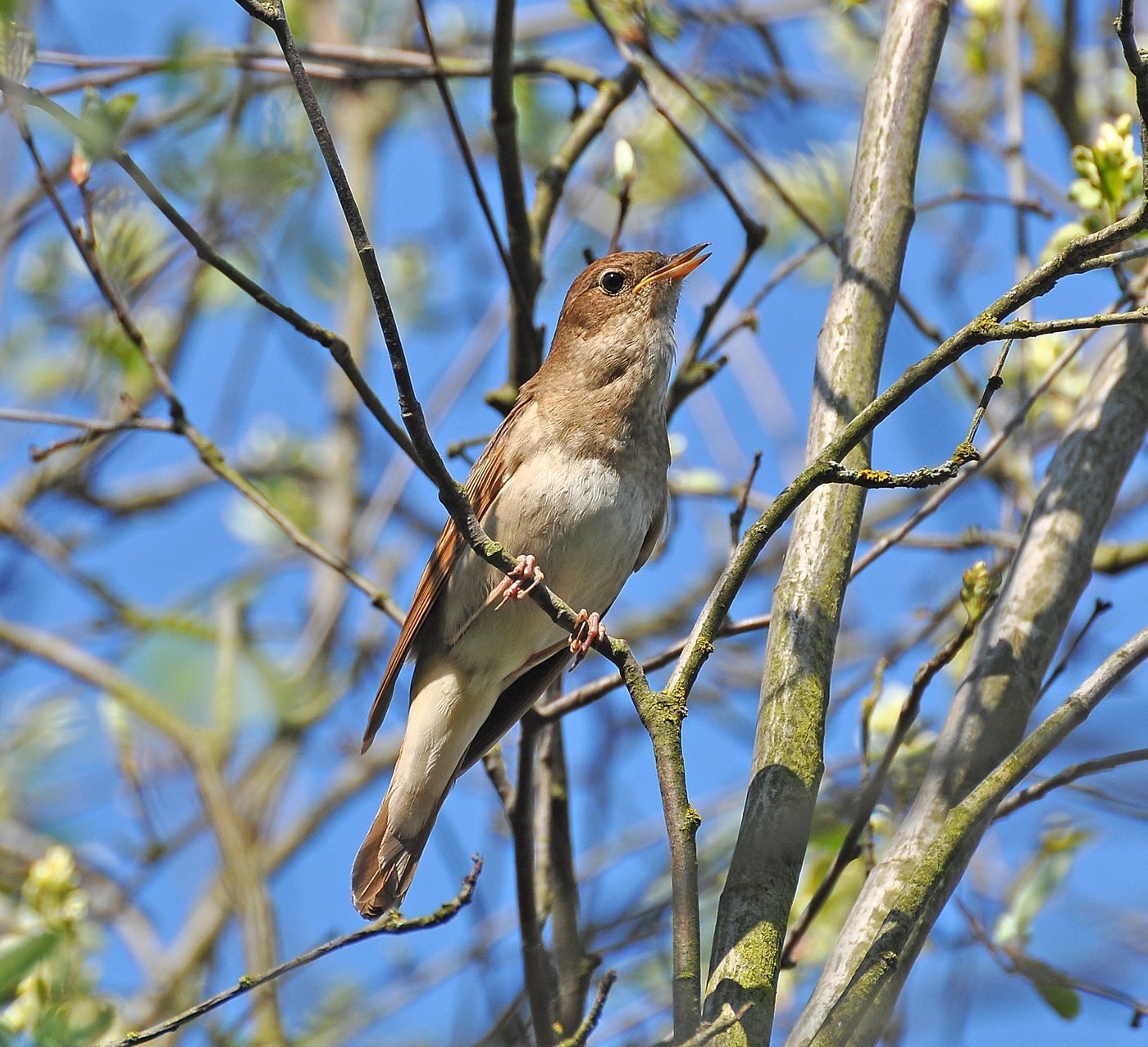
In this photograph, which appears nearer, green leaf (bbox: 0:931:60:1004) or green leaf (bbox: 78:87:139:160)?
green leaf (bbox: 0:931:60:1004)

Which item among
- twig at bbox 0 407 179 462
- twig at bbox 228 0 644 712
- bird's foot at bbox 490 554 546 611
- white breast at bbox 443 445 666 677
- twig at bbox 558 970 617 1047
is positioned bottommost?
twig at bbox 558 970 617 1047

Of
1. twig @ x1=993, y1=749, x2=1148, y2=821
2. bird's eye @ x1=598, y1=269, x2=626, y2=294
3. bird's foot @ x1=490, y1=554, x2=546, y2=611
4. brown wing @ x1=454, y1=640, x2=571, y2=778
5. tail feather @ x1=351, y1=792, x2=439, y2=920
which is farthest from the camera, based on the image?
bird's eye @ x1=598, y1=269, x2=626, y2=294

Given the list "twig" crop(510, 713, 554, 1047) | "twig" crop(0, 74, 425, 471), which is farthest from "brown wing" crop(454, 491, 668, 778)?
"twig" crop(0, 74, 425, 471)

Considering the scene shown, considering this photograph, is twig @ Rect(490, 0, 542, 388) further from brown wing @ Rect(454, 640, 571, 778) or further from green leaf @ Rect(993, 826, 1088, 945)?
green leaf @ Rect(993, 826, 1088, 945)

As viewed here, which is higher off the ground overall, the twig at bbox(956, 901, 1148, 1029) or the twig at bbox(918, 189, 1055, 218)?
the twig at bbox(918, 189, 1055, 218)

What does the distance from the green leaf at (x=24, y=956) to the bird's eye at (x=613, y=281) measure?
10.8 feet

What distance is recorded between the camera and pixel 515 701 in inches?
189

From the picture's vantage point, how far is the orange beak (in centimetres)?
504

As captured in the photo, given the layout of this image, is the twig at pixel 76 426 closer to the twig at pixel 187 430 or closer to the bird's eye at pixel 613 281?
the twig at pixel 187 430

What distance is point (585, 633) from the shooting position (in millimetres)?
4016

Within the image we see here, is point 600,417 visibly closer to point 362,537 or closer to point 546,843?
point 546,843

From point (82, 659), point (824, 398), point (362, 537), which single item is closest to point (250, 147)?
point (824, 398)

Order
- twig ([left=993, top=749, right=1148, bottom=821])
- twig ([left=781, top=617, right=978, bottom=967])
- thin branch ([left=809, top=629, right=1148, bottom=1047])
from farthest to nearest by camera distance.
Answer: twig ([left=781, top=617, right=978, bottom=967])
thin branch ([left=809, top=629, right=1148, bottom=1047])
twig ([left=993, top=749, right=1148, bottom=821])

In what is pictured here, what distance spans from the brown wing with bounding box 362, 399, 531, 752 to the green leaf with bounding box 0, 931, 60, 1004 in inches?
70.1
